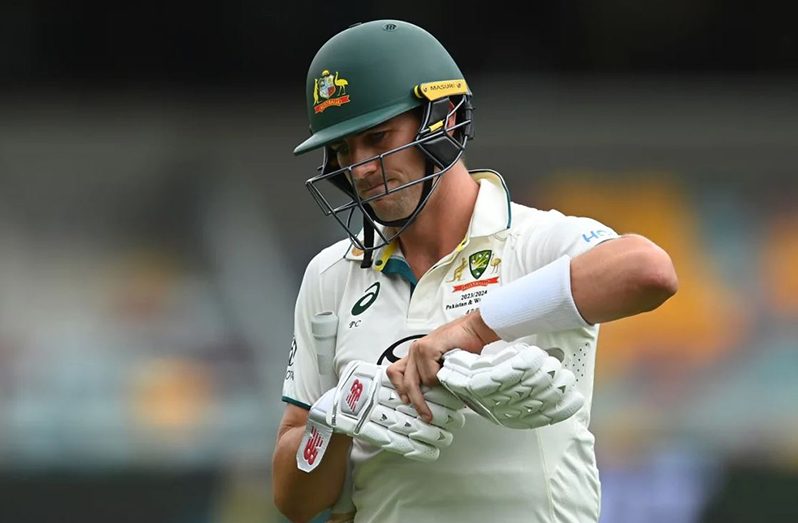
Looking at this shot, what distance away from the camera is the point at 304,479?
7.17 ft

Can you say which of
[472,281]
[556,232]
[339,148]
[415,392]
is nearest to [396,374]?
[415,392]

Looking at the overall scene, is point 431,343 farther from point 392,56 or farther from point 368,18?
point 368,18

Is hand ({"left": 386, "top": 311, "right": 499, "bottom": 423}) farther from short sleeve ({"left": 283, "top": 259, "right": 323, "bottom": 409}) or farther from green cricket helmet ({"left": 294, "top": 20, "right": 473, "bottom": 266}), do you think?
short sleeve ({"left": 283, "top": 259, "right": 323, "bottom": 409})

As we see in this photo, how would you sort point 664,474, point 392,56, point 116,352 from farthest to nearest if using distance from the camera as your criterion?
1. point 116,352
2. point 664,474
3. point 392,56

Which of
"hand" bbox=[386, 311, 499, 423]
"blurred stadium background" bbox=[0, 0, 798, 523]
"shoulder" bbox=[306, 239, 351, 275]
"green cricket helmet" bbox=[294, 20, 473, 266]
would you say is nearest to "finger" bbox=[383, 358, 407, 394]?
"hand" bbox=[386, 311, 499, 423]

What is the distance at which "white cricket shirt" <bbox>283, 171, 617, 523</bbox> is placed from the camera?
198 centimetres

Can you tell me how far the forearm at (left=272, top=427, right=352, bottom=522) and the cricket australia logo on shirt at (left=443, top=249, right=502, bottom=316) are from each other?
29 cm

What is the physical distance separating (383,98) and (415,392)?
0.52m

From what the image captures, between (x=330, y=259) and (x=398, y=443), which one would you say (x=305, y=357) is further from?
(x=398, y=443)

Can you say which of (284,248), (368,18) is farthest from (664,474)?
(368,18)

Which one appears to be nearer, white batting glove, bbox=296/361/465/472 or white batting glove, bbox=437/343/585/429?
white batting glove, bbox=437/343/585/429

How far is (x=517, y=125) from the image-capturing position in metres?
5.55

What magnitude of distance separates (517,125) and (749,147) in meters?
1.01

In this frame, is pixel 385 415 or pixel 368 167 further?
pixel 368 167
